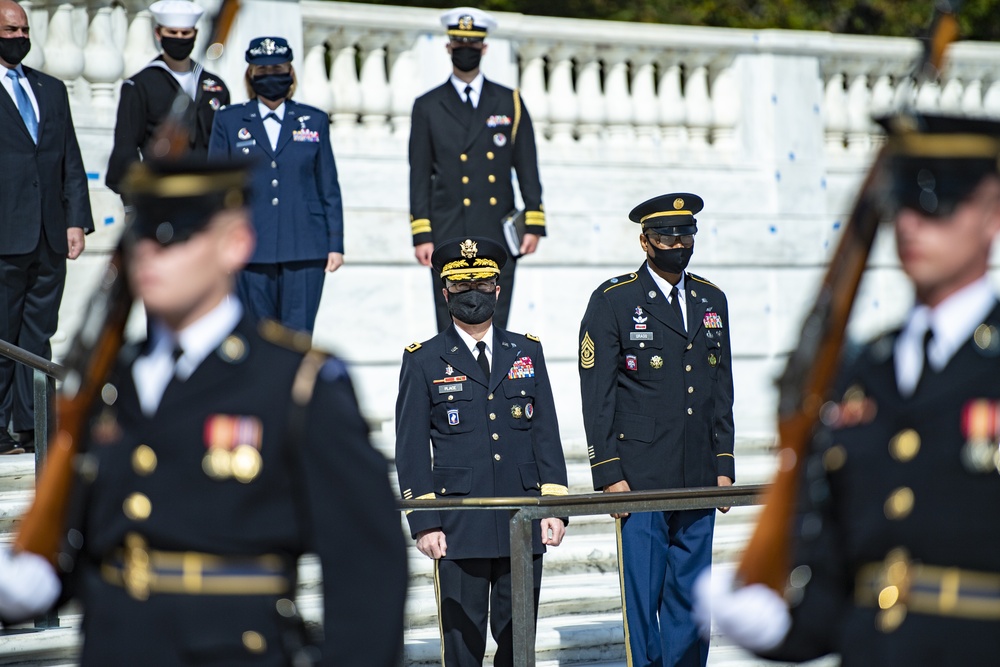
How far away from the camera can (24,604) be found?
123 inches

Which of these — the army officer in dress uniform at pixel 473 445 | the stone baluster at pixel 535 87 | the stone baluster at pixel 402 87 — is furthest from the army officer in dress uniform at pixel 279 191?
the stone baluster at pixel 535 87

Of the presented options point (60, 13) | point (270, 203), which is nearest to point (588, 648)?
point (270, 203)

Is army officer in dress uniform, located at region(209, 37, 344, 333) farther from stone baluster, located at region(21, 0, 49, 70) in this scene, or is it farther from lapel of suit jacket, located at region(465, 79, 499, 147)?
stone baluster, located at region(21, 0, 49, 70)

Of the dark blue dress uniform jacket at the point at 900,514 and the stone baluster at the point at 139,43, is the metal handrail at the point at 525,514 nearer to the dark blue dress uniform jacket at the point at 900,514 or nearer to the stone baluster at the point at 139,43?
the dark blue dress uniform jacket at the point at 900,514

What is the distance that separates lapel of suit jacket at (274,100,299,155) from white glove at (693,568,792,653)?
5.53 m

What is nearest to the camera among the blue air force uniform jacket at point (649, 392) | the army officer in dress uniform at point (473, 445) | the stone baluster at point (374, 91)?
the army officer in dress uniform at point (473, 445)

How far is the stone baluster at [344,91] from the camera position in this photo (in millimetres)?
10836

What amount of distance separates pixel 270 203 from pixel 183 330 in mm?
5113

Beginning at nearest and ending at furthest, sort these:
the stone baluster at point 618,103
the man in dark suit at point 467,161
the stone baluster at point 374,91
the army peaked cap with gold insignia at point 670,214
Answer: the army peaked cap with gold insignia at point 670,214 < the man in dark suit at point 467,161 < the stone baluster at point 374,91 < the stone baluster at point 618,103

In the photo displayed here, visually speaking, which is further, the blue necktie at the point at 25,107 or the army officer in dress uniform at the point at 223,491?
the blue necktie at the point at 25,107

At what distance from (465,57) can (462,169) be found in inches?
24.5

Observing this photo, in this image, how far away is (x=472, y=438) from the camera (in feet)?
21.4

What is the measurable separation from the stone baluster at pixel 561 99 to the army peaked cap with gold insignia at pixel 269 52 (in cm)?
384

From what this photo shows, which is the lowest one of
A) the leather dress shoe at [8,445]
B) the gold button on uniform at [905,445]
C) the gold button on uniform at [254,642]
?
the leather dress shoe at [8,445]
